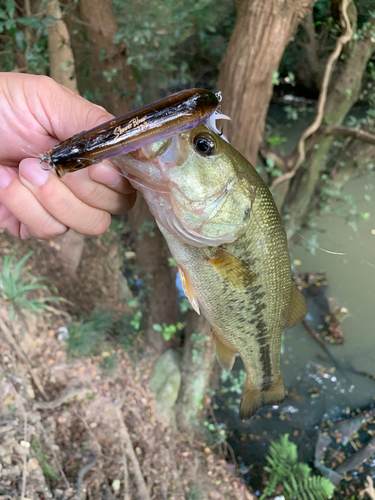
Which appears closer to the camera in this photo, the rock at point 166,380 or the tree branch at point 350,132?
the tree branch at point 350,132

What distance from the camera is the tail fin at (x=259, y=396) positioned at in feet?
3.79

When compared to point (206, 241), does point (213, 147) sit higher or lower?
higher

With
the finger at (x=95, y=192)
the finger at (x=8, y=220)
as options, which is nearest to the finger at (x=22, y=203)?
the finger at (x=95, y=192)

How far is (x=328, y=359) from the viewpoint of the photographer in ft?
7.74

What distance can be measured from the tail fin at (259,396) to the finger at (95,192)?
0.82m

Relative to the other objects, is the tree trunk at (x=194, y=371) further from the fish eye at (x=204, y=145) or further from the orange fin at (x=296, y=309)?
the fish eye at (x=204, y=145)

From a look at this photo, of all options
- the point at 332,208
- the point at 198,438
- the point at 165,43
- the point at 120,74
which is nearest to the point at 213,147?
the point at 120,74

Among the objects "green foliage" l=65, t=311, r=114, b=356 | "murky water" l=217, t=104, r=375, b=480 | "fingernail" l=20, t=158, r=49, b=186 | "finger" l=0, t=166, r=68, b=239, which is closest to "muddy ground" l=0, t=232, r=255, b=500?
"green foliage" l=65, t=311, r=114, b=356

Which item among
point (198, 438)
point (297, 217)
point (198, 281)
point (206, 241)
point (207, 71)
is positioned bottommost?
point (198, 438)

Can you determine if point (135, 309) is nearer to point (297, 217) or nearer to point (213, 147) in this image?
point (297, 217)

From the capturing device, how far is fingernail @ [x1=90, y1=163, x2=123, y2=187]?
775 millimetres

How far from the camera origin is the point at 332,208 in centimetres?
250

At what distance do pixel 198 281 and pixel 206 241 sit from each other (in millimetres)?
179

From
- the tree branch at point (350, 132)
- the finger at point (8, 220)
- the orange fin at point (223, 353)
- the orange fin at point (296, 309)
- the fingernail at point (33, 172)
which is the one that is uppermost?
the fingernail at point (33, 172)
